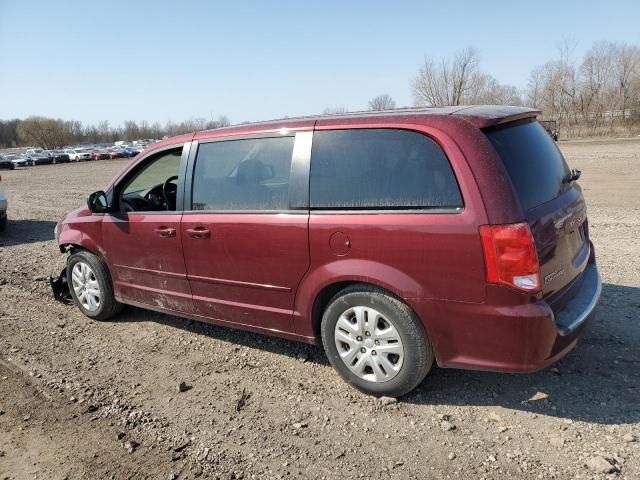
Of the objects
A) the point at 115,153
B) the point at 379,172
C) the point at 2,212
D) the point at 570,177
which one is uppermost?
the point at 115,153

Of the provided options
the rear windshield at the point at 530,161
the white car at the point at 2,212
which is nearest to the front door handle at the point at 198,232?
the rear windshield at the point at 530,161

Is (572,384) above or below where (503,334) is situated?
below

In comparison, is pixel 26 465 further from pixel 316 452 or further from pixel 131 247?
pixel 131 247

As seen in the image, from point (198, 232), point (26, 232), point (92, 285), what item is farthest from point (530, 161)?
point (26, 232)

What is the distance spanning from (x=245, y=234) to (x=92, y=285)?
2.33 m

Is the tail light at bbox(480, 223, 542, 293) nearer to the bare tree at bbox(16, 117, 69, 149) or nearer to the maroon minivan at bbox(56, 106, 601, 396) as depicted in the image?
the maroon minivan at bbox(56, 106, 601, 396)

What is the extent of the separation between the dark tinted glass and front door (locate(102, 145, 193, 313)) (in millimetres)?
278

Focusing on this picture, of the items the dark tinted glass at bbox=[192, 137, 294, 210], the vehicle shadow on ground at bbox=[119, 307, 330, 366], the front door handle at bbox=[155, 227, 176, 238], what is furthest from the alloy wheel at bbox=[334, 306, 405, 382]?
the front door handle at bbox=[155, 227, 176, 238]

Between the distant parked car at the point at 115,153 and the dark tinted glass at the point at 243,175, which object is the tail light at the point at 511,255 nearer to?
the dark tinted glass at the point at 243,175

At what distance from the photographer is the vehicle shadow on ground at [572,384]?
10.3ft

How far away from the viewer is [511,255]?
2.77 meters

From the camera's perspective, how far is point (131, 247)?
4.58m

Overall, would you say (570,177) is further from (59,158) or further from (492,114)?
(59,158)

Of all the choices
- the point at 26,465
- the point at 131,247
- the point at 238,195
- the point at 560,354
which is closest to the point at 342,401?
the point at 560,354
